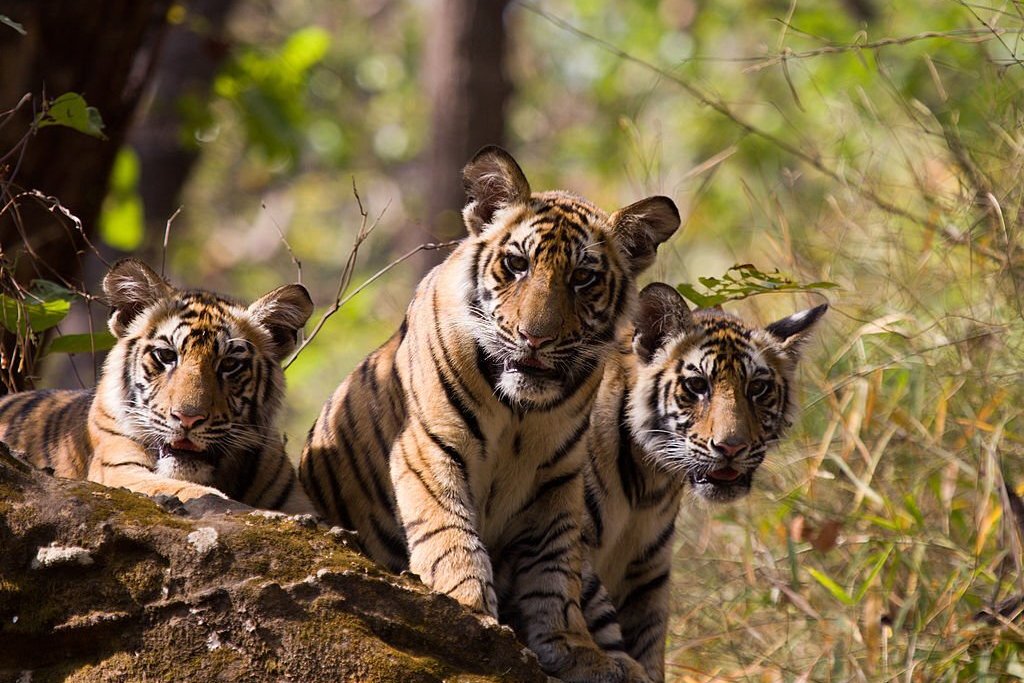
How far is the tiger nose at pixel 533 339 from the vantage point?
3.81m

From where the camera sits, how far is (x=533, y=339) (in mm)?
3811

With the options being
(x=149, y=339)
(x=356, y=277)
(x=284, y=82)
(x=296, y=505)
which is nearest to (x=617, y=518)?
(x=296, y=505)

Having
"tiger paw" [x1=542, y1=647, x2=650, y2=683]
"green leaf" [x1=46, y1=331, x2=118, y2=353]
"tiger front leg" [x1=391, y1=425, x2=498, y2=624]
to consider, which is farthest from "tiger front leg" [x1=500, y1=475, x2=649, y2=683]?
"green leaf" [x1=46, y1=331, x2=118, y2=353]

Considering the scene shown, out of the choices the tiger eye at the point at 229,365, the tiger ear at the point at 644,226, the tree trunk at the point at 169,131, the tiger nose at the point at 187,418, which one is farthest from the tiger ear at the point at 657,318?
the tree trunk at the point at 169,131

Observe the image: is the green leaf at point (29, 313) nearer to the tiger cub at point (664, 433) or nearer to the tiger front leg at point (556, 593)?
the tiger front leg at point (556, 593)

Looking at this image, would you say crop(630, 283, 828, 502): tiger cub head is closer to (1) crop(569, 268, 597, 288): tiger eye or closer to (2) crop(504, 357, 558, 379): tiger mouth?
(1) crop(569, 268, 597, 288): tiger eye

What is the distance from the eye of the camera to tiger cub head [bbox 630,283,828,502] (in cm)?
432

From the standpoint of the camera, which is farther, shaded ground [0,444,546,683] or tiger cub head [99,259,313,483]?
tiger cub head [99,259,313,483]

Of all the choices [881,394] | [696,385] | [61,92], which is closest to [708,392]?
[696,385]

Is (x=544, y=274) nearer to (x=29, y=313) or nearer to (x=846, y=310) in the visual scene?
(x=29, y=313)

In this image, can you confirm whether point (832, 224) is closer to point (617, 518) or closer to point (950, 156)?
point (950, 156)

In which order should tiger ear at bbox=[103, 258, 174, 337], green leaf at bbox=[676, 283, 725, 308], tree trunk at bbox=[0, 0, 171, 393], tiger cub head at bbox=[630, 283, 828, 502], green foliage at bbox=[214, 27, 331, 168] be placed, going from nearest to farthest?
1. tiger ear at bbox=[103, 258, 174, 337]
2. tiger cub head at bbox=[630, 283, 828, 502]
3. green leaf at bbox=[676, 283, 725, 308]
4. tree trunk at bbox=[0, 0, 171, 393]
5. green foliage at bbox=[214, 27, 331, 168]

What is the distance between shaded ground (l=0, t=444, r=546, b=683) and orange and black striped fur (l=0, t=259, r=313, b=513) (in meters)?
0.61

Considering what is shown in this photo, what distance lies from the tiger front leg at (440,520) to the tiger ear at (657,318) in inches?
35.6
